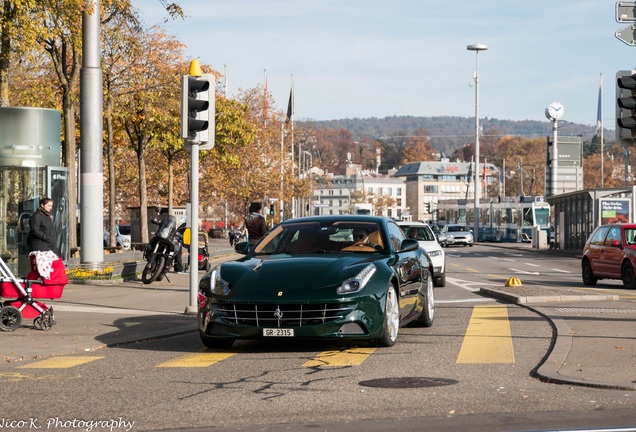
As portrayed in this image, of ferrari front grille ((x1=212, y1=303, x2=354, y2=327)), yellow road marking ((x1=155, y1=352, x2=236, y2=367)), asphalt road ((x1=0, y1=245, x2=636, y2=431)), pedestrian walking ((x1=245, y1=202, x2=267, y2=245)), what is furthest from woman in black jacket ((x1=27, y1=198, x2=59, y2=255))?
ferrari front grille ((x1=212, y1=303, x2=354, y2=327))

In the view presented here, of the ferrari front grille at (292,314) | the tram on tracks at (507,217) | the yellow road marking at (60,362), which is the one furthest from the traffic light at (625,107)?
the tram on tracks at (507,217)

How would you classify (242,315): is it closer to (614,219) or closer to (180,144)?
(180,144)

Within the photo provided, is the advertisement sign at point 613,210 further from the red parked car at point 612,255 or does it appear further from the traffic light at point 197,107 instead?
the traffic light at point 197,107

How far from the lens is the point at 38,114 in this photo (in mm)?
24047

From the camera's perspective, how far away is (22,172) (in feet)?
78.0

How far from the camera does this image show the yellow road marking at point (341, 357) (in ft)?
34.7

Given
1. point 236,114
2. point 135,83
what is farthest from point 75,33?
point 236,114

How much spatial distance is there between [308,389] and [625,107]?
10138 millimetres

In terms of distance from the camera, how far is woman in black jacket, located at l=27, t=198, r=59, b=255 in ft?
59.5

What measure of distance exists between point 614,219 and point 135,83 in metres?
24.3

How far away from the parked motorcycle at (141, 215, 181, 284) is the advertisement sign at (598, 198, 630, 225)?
31.4 meters

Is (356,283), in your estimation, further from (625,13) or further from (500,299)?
(625,13)

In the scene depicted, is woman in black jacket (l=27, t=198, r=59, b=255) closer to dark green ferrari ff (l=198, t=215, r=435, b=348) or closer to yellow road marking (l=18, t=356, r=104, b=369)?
dark green ferrari ff (l=198, t=215, r=435, b=348)

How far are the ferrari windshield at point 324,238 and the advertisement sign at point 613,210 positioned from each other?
40939 millimetres
